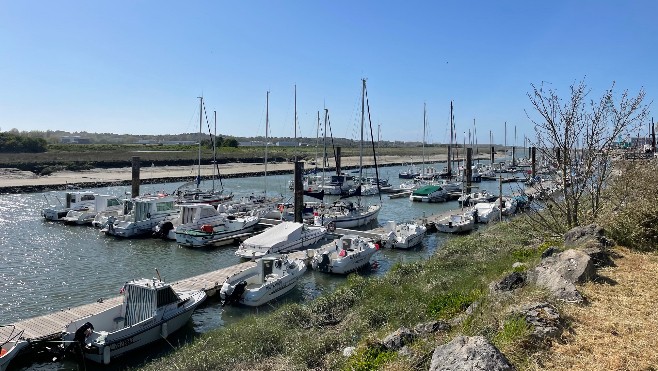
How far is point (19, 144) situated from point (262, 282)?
100m

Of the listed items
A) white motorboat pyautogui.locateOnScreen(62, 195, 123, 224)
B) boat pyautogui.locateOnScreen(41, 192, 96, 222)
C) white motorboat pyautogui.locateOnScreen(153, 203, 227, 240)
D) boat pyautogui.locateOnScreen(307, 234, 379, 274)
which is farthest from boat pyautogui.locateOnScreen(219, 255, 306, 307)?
boat pyautogui.locateOnScreen(41, 192, 96, 222)

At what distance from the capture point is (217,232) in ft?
104

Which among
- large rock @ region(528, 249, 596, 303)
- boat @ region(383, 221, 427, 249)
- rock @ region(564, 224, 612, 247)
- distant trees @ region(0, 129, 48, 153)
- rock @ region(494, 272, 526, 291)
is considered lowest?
boat @ region(383, 221, 427, 249)

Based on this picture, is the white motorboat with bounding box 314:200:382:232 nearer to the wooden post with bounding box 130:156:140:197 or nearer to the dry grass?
the wooden post with bounding box 130:156:140:197

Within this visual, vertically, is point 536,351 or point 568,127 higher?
point 568,127

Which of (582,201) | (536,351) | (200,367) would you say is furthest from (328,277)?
(536,351)

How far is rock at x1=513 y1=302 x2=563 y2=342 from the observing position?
23.5 feet

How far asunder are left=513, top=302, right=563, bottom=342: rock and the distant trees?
111 meters

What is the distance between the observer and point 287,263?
69.5 ft

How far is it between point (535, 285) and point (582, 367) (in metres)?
3.40

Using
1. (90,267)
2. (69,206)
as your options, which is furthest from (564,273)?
(69,206)

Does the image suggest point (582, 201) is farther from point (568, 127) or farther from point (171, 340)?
point (171, 340)

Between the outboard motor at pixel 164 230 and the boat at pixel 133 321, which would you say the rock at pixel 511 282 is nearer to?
the boat at pixel 133 321

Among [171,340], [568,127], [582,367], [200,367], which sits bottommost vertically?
[171,340]
